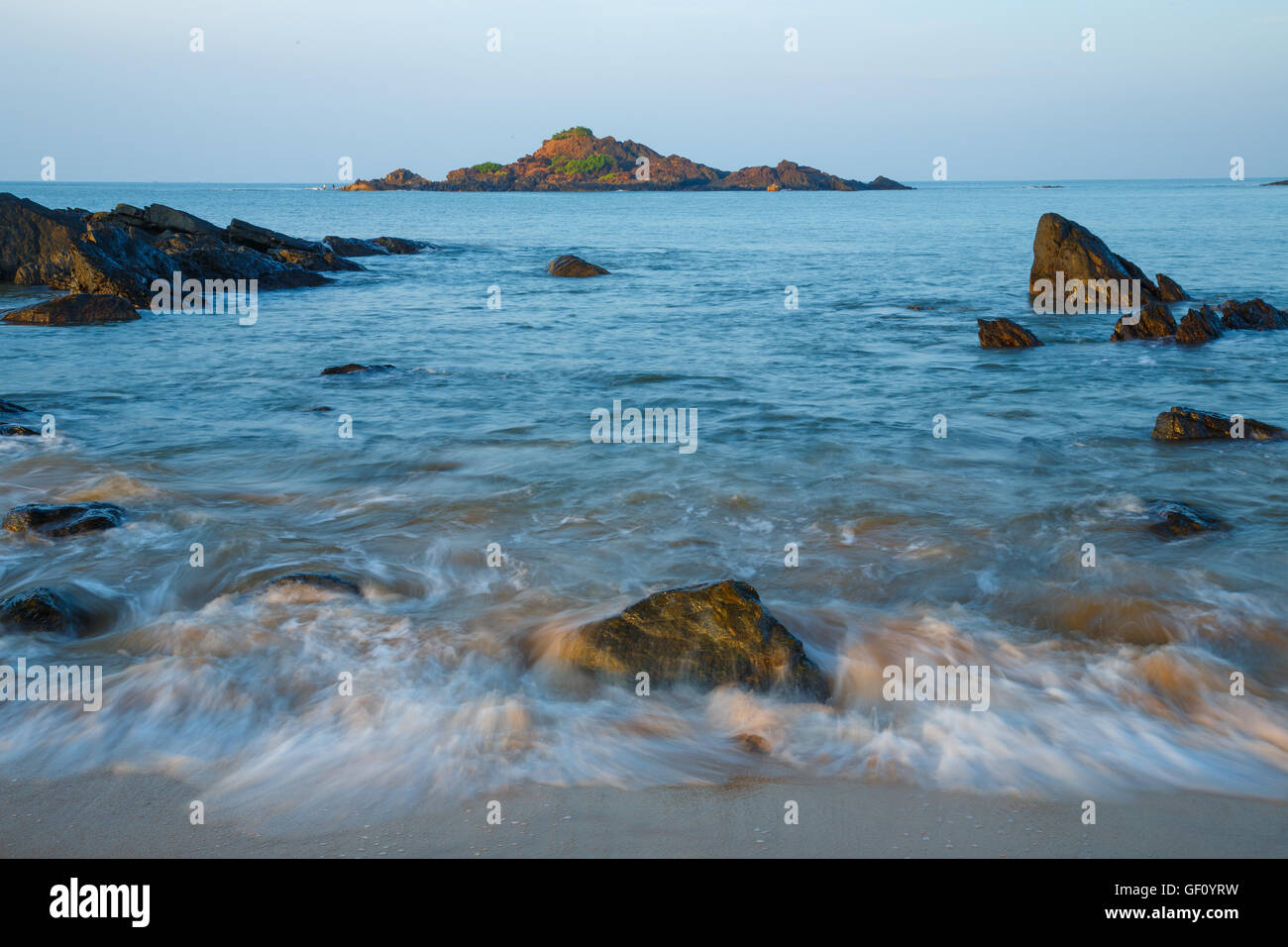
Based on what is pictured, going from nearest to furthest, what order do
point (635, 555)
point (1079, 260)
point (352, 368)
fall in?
point (635, 555) → point (352, 368) → point (1079, 260)

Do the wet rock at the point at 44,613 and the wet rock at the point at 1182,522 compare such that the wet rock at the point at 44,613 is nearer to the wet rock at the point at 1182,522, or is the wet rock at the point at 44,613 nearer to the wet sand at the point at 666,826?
the wet sand at the point at 666,826

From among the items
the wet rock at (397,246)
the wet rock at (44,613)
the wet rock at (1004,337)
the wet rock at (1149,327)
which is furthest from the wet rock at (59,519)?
the wet rock at (397,246)

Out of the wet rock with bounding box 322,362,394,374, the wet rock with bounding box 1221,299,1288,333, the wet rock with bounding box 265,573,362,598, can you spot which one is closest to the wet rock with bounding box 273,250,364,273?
the wet rock with bounding box 322,362,394,374

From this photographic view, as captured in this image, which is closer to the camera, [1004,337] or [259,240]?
[1004,337]

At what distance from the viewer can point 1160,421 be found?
1147 centimetres

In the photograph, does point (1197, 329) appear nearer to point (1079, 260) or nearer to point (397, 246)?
point (1079, 260)

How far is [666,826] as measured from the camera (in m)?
4.39

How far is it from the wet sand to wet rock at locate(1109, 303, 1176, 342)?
644 inches

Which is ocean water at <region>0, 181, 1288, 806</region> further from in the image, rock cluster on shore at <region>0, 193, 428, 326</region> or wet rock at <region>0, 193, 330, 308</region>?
wet rock at <region>0, 193, 330, 308</region>

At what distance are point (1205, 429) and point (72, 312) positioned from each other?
892 inches

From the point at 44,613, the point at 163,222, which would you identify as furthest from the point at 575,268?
the point at 44,613

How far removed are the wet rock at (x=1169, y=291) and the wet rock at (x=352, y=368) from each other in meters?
18.5

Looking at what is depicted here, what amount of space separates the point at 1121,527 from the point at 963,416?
4713 millimetres
